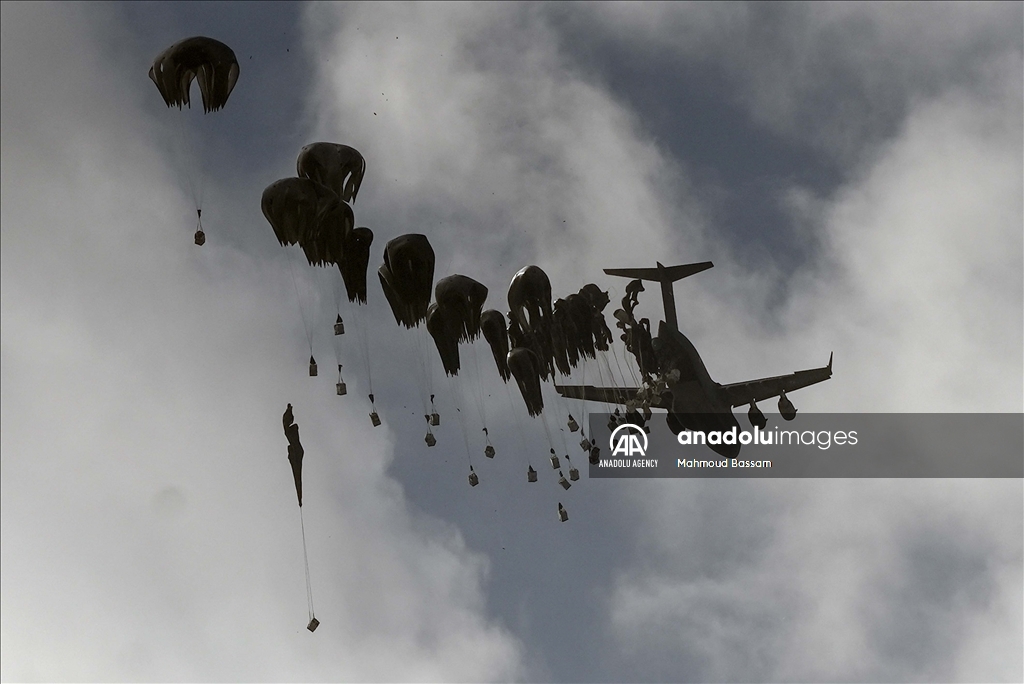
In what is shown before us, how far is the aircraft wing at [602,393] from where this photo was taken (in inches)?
1428

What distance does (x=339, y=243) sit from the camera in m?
27.3

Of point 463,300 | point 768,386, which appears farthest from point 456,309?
point 768,386

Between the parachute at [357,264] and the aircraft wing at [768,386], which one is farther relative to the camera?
the aircraft wing at [768,386]

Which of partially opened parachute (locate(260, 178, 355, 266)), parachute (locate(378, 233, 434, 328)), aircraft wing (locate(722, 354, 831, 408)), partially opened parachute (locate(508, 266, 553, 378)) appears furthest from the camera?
aircraft wing (locate(722, 354, 831, 408))

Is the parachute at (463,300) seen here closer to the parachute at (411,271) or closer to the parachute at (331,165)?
the parachute at (411,271)


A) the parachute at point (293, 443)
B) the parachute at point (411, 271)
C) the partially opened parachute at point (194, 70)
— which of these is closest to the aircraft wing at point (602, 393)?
the parachute at point (411, 271)

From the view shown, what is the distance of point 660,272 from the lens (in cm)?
3734

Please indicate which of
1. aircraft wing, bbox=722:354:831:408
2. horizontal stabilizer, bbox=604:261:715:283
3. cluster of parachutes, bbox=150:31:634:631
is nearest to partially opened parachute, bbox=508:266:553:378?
cluster of parachutes, bbox=150:31:634:631

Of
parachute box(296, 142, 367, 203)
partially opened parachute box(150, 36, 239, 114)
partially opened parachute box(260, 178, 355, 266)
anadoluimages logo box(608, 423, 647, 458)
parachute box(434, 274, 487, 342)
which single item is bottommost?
anadoluimages logo box(608, 423, 647, 458)

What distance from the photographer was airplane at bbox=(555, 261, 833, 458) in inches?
1405

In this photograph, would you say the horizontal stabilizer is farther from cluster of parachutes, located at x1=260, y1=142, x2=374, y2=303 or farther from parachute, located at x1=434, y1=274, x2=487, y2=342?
cluster of parachutes, located at x1=260, y1=142, x2=374, y2=303

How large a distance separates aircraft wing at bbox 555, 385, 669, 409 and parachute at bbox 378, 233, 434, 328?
7838mm

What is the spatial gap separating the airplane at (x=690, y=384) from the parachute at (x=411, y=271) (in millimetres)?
7838

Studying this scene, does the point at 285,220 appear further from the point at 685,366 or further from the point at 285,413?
the point at 685,366
